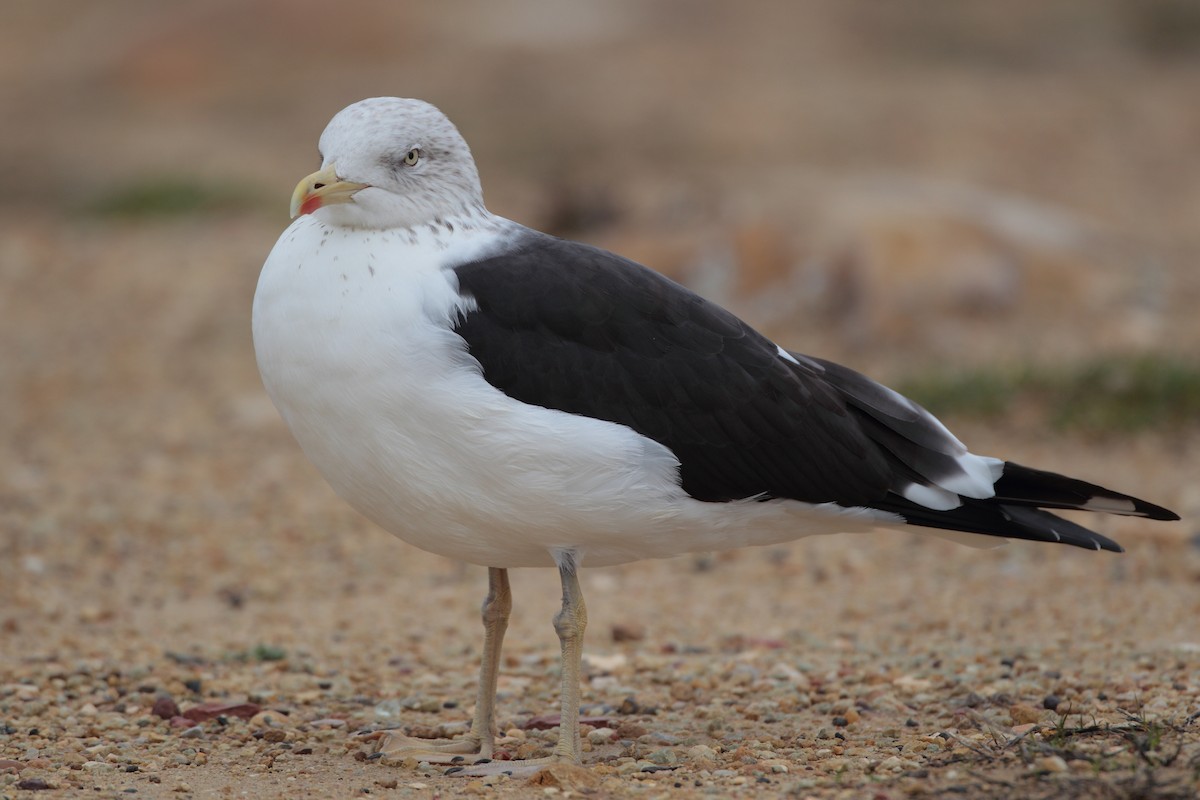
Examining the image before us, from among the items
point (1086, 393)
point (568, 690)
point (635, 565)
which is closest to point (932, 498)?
point (568, 690)

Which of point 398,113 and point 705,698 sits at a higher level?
point 398,113

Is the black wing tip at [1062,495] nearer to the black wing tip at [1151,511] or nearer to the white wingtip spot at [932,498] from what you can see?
the black wing tip at [1151,511]

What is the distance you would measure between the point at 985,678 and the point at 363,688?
95.0 inches

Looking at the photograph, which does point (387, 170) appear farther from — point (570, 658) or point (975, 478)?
point (975, 478)

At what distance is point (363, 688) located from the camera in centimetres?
596

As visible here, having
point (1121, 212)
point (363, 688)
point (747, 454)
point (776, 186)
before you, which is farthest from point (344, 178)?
point (1121, 212)

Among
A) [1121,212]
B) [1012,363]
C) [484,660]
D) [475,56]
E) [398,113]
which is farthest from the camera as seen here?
[475,56]

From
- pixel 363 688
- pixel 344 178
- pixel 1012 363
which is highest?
pixel 1012 363

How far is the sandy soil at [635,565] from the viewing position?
5.07 meters

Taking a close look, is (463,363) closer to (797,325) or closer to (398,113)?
(398,113)

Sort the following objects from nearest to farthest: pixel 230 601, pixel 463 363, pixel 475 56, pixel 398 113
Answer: pixel 463 363 < pixel 398 113 < pixel 230 601 < pixel 475 56

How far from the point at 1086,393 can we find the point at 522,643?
184 inches

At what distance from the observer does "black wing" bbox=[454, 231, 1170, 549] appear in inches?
183

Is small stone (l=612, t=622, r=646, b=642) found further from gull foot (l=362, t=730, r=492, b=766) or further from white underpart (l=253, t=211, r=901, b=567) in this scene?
white underpart (l=253, t=211, r=901, b=567)
